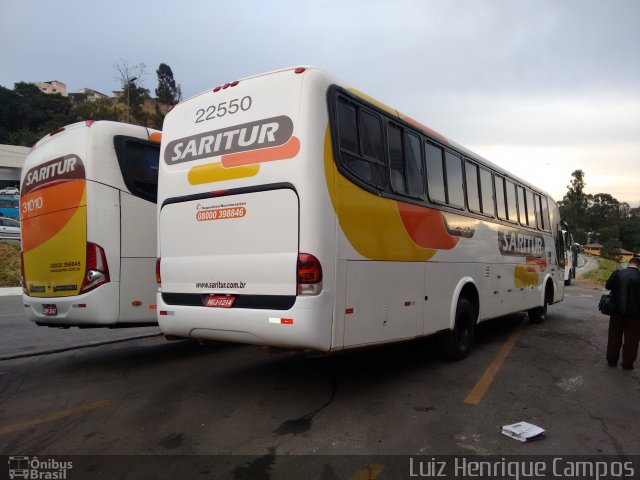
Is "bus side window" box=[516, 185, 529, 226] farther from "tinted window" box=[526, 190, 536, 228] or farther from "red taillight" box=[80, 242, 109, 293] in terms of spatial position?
"red taillight" box=[80, 242, 109, 293]

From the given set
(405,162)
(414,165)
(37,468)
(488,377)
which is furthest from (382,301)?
(37,468)

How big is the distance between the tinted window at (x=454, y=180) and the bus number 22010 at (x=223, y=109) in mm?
3309

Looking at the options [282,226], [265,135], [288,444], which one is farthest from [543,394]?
[265,135]

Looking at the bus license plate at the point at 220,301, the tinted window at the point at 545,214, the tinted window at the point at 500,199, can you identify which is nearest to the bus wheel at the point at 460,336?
the tinted window at the point at 500,199

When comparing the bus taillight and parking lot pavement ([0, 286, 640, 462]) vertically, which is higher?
the bus taillight

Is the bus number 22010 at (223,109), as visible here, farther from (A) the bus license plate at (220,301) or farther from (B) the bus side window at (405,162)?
(A) the bus license plate at (220,301)

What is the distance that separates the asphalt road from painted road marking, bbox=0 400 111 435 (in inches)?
0.5

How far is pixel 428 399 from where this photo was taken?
5508 millimetres

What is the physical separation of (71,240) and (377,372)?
4.42 meters

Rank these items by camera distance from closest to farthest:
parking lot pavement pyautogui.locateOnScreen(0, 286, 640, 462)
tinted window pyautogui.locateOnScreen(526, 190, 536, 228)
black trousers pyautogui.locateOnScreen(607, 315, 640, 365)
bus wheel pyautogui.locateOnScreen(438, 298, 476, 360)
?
parking lot pavement pyautogui.locateOnScreen(0, 286, 640, 462) → black trousers pyautogui.locateOnScreen(607, 315, 640, 365) → bus wheel pyautogui.locateOnScreen(438, 298, 476, 360) → tinted window pyautogui.locateOnScreen(526, 190, 536, 228)

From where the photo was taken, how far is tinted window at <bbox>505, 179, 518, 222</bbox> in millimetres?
9781

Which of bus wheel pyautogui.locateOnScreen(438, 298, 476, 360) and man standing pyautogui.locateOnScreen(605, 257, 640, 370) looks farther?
bus wheel pyautogui.locateOnScreen(438, 298, 476, 360)

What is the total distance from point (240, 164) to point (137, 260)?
251cm

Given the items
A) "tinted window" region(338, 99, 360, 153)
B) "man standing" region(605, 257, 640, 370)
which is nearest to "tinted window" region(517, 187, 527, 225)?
"man standing" region(605, 257, 640, 370)
